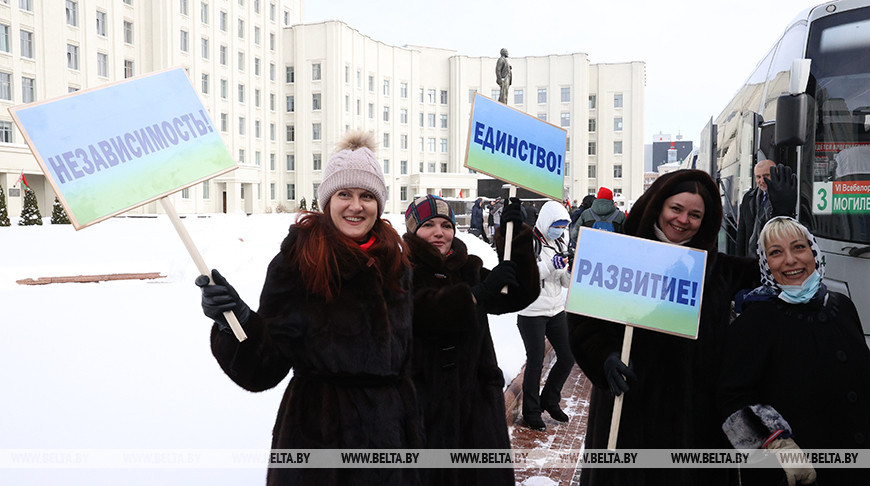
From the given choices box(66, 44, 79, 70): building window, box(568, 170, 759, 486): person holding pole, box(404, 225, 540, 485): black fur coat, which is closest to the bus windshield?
box(568, 170, 759, 486): person holding pole

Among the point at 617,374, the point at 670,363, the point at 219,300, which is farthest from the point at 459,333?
the point at 219,300

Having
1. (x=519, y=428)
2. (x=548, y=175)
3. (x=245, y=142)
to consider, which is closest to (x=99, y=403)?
(x=519, y=428)

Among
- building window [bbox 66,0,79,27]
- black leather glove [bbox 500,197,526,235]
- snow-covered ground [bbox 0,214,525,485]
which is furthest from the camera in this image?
building window [bbox 66,0,79,27]

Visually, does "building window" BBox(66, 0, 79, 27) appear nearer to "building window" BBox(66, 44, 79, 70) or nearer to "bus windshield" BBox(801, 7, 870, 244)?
"building window" BBox(66, 44, 79, 70)

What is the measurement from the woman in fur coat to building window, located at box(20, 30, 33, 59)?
39.8m

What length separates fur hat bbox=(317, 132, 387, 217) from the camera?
2.38 meters

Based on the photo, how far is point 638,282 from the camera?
2467 millimetres

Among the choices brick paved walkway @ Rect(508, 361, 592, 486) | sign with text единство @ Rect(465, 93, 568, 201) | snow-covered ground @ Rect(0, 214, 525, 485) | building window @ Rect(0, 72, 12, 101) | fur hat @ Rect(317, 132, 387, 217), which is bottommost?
brick paved walkway @ Rect(508, 361, 592, 486)

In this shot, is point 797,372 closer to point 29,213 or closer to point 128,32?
point 29,213

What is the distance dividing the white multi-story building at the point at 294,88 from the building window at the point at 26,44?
0.33 ft

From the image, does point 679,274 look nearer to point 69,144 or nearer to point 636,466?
point 636,466

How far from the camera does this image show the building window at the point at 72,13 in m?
36.6

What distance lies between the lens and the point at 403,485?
2.25 m

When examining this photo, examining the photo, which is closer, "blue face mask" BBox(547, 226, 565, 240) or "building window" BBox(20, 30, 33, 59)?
"blue face mask" BBox(547, 226, 565, 240)
